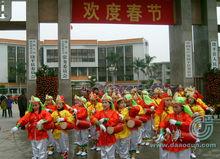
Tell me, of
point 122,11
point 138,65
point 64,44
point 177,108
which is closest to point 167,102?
point 177,108

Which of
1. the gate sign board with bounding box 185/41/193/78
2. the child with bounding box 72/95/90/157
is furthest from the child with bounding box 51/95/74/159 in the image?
the gate sign board with bounding box 185/41/193/78

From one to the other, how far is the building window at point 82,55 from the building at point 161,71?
1748 cm

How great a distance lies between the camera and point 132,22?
20.7 metres

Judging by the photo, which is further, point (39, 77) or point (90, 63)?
point (90, 63)

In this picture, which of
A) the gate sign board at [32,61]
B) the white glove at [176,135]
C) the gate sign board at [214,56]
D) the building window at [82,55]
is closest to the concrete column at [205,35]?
the gate sign board at [214,56]

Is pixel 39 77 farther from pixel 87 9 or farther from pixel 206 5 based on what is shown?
pixel 206 5

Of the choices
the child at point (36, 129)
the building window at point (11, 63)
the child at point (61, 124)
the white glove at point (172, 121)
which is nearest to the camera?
the white glove at point (172, 121)

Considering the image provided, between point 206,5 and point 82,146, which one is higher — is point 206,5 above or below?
above

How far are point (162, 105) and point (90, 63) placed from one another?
92.4 meters

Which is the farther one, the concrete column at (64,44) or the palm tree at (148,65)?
the palm tree at (148,65)

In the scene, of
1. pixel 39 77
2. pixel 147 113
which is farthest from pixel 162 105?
pixel 39 77

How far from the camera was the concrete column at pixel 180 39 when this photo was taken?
20.7m

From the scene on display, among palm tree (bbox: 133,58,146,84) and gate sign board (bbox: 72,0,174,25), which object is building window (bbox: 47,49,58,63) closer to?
palm tree (bbox: 133,58,146,84)

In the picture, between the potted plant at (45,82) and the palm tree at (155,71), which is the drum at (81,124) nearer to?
the potted plant at (45,82)
